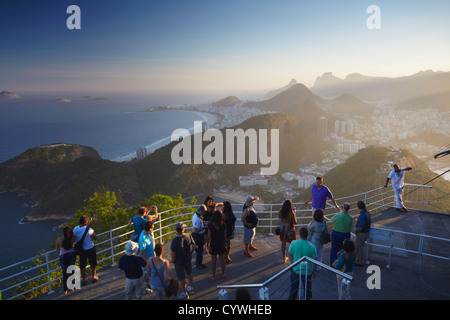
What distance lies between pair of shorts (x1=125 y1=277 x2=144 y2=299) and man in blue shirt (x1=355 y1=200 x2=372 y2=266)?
4054 mm

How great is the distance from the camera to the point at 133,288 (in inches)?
166

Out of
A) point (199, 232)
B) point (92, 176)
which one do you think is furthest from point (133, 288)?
point (92, 176)

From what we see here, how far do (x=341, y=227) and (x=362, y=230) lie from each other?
54 cm

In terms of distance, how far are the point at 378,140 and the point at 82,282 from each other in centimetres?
11911

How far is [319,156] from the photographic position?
97.3 meters

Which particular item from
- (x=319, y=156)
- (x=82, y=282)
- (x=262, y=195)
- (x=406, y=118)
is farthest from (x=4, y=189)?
(x=406, y=118)

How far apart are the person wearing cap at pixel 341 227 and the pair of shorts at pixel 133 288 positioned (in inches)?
140

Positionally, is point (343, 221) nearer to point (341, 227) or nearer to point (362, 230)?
point (341, 227)

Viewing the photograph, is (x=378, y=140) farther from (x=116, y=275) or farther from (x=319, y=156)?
(x=116, y=275)

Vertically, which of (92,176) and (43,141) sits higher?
(43,141)

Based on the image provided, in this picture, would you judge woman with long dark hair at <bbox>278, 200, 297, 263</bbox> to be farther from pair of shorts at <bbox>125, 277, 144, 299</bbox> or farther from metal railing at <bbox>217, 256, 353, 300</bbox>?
pair of shorts at <bbox>125, 277, 144, 299</bbox>

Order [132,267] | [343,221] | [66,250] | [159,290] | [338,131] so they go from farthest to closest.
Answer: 1. [338,131]
2. [343,221]
3. [66,250]
4. [132,267]
5. [159,290]

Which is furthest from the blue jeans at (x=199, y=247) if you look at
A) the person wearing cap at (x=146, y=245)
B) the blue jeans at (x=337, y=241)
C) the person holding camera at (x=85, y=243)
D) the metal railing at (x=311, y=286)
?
the blue jeans at (x=337, y=241)
